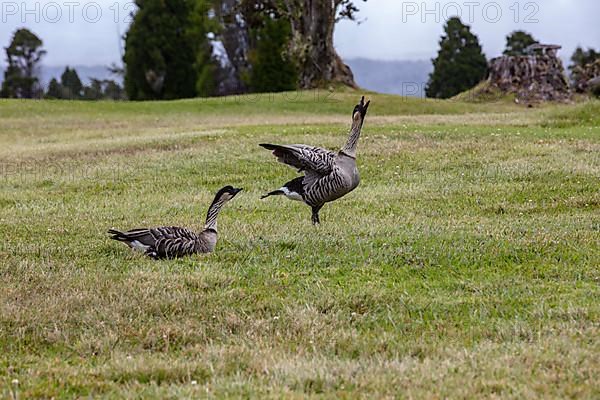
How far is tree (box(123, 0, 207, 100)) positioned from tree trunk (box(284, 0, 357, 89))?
22.3 ft

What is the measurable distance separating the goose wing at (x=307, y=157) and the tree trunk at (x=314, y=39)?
112ft

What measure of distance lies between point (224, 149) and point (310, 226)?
27.8 ft

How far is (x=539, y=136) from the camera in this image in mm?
19109

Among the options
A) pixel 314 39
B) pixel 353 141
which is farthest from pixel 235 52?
pixel 353 141

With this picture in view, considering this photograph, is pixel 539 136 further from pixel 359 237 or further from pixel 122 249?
pixel 122 249

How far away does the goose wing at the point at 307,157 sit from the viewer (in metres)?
8.95

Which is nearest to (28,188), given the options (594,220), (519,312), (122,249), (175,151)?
(175,151)

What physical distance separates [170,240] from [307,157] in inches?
73.9

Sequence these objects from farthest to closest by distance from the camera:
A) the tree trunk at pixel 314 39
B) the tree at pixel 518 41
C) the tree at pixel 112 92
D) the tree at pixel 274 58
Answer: the tree at pixel 112 92
the tree at pixel 518 41
the tree at pixel 274 58
the tree trunk at pixel 314 39

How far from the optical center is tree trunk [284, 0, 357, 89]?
43281 millimetres

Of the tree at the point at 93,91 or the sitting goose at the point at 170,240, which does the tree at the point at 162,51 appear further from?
the sitting goose at the point at 170,240

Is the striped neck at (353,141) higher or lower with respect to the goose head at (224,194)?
higher

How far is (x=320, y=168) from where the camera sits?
9031mm

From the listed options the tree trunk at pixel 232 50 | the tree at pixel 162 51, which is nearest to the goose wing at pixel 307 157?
the tree at pixel 162 51
